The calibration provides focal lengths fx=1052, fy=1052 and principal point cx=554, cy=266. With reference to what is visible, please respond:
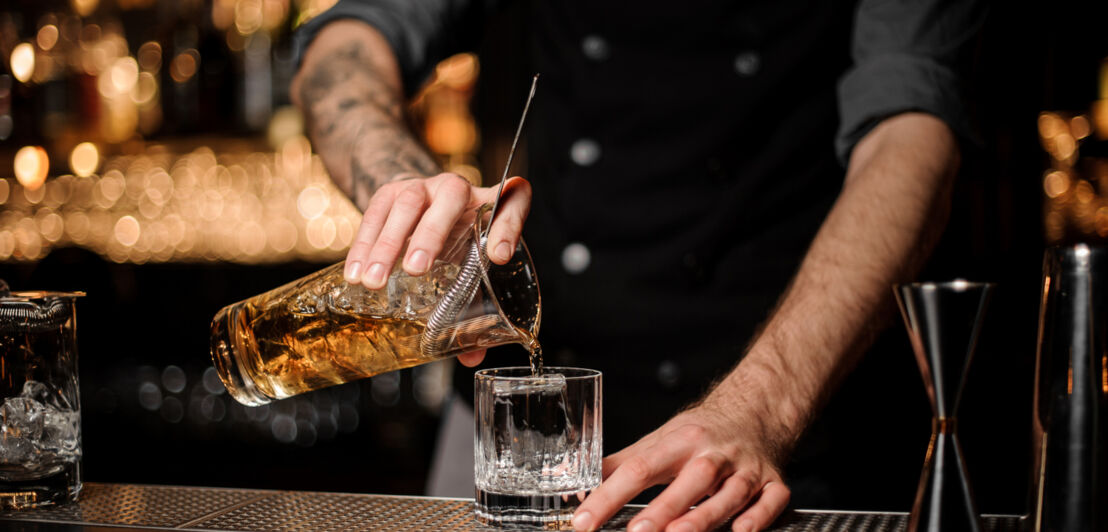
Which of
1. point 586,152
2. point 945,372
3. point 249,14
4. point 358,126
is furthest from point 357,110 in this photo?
point 249,14

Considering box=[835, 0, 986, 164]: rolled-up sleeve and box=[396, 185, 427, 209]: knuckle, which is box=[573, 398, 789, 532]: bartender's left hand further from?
box=[835, 0, 986, 164]: rolled-up sleeve

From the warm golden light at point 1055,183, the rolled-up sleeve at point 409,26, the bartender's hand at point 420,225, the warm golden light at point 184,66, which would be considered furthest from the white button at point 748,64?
the warm golden light at point 184,66

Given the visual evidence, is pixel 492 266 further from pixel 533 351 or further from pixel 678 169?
pixel 678 169

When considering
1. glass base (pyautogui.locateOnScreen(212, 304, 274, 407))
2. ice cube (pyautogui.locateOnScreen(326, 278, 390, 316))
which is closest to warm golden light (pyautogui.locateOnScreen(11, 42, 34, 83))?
glass base (pyautogui.locateOnScreen(212, 304, 274, 407))

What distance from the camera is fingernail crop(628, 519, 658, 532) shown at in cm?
89

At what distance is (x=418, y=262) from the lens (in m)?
0.94

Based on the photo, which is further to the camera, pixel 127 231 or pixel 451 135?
pixel 127 231

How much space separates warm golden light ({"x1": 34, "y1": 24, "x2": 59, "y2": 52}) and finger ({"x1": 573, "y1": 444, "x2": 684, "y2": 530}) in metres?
3.41

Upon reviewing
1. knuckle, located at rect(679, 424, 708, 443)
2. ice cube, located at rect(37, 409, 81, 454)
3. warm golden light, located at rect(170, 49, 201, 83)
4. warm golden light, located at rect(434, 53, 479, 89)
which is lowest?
knuckle, located at rect(679, 424, 708, 443)

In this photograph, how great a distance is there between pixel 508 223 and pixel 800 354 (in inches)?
19.0

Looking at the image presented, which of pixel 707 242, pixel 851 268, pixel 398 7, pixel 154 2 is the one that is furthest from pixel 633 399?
pixel 154 2

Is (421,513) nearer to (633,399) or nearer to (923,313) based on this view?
(923,313)

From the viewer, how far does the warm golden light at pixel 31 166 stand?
377 centimetres

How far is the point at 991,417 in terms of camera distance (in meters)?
2.47
